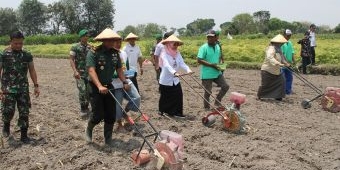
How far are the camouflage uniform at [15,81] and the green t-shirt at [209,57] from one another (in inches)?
133

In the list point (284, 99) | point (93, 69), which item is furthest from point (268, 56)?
point (93, 69)

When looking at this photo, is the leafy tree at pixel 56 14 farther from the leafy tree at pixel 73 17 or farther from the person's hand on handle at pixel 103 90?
the person's hand on handle at pixel 103 90

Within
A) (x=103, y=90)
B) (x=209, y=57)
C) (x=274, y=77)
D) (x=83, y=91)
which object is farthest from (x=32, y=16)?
(x=103, y=90)

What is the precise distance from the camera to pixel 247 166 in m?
5.38

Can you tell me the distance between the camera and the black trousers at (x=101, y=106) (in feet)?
19.6

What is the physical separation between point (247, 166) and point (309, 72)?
11.8 meters

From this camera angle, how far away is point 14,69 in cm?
631

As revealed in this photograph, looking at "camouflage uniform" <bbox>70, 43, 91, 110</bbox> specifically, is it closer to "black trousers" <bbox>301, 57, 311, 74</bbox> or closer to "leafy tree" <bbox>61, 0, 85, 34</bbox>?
"black trousers" <bbox>301, 57, 311, 74</bbox>

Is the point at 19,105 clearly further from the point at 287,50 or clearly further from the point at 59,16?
the point at 59,16

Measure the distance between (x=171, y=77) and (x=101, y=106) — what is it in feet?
6.94

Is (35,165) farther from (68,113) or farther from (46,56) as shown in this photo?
(46,56)

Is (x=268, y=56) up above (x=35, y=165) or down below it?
above

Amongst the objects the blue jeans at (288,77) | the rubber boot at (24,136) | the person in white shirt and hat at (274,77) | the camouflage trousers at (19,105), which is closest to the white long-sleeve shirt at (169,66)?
the camouflage trousers at (19,105)

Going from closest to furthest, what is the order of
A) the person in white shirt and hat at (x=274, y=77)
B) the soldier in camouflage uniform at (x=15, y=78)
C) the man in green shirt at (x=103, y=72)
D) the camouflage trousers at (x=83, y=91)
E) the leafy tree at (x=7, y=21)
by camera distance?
the man in green shirt at (x=103, y=72), the soldier in camouflage uniform at (x=15, y=78), the camouflage trousers at (x=83, y=91), the person in white shirt and hat at (x=274, y=77), the leafy tree at (x=7, y=21)
